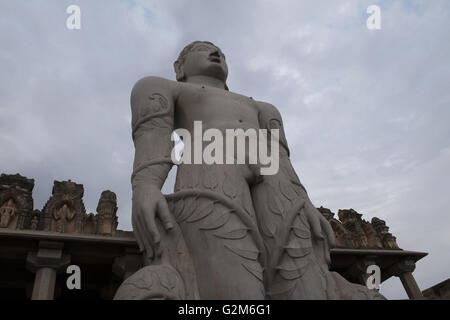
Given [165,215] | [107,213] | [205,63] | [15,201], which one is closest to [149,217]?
[165,215]

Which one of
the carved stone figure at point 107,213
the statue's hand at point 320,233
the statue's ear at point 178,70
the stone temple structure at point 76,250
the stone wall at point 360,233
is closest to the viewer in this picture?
the statue's hand at point 320,233

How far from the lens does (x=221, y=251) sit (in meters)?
2.03

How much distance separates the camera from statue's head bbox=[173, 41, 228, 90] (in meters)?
3.39

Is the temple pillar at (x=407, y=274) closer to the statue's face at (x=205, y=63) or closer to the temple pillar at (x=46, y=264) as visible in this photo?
the statue's face at (x=205, y=63)

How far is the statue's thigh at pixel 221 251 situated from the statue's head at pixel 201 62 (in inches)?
64.5

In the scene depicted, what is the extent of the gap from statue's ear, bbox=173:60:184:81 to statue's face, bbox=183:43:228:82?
3.0 inches

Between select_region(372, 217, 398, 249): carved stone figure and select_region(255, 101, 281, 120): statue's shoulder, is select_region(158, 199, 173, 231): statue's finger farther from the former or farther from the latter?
select_region(372, 217, 398, 249): carved stone figure

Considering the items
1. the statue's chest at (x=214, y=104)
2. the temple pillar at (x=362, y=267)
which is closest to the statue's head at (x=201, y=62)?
the statue's chest at (x=214, y=104)

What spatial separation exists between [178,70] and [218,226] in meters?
2.15

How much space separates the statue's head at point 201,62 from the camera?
339 centimetres

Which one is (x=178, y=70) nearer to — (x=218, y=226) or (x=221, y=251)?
(x=218, y=226)

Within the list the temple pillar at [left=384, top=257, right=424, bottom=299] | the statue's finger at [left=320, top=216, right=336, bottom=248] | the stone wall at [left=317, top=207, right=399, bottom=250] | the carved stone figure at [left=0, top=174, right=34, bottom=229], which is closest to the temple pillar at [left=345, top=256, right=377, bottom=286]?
the stone wall at [left=317, top=207, right=399, bottom=250]
